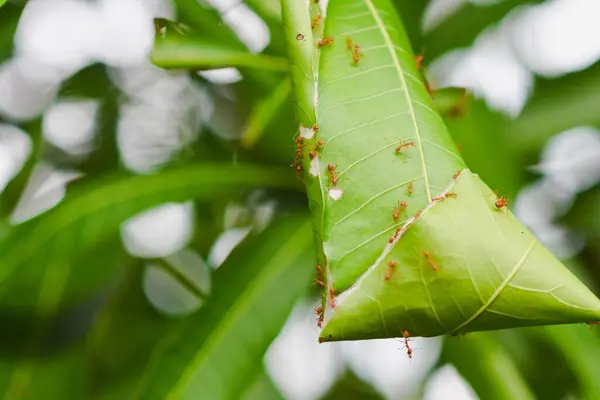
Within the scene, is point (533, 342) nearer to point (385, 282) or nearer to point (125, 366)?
point (125, 366)

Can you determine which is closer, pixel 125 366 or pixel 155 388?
pixel 155 388

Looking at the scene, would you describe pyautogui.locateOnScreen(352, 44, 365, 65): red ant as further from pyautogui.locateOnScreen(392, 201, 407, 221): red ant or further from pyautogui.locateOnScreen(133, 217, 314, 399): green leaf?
pyautogui.locateOnScreen(133, 217, 314, 399): green leaf

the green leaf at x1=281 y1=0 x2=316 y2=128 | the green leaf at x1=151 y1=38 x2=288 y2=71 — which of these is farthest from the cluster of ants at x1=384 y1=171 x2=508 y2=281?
the green leaf at x1=151 y1=38 x2=288 y2=71

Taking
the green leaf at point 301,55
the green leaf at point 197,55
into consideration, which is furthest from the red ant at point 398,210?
the green leaf at point 197,55

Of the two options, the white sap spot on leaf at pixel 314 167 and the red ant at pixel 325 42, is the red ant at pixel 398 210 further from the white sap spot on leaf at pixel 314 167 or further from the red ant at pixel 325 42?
the red ant at pixel 325 42

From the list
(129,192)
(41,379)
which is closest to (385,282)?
(129,192)

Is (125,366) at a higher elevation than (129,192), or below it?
below
